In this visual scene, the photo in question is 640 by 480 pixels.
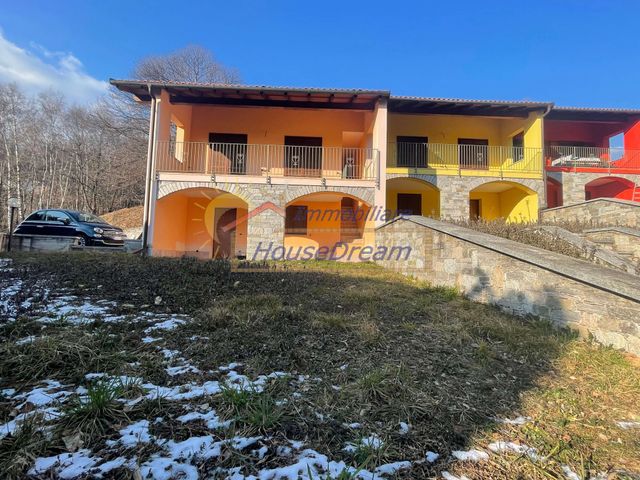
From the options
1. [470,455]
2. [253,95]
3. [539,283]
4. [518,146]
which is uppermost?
[253,95]

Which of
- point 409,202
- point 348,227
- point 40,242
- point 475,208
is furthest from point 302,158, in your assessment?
point 40,242

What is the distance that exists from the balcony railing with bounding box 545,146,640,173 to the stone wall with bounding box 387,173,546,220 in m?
2.22

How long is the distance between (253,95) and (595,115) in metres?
14.6

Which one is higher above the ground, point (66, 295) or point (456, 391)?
point (66, 295)

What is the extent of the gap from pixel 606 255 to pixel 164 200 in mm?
11845

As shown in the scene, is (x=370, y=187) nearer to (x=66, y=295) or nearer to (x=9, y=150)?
(x=66, y=295)

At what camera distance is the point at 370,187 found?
34.1 feet

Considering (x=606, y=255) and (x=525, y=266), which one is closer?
(x=525, y=266)

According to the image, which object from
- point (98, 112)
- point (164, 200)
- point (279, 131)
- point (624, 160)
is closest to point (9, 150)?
point (98, 112)

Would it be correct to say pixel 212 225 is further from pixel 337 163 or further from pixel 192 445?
pixel 192 445

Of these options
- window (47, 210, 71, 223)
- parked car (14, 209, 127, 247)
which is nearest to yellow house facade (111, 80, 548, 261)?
parked car (14, 209, 127, 247)

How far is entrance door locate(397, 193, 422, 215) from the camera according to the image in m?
14.0

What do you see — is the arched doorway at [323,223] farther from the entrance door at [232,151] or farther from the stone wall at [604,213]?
the stone wall at [604,213]

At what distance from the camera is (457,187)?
1155 cm
